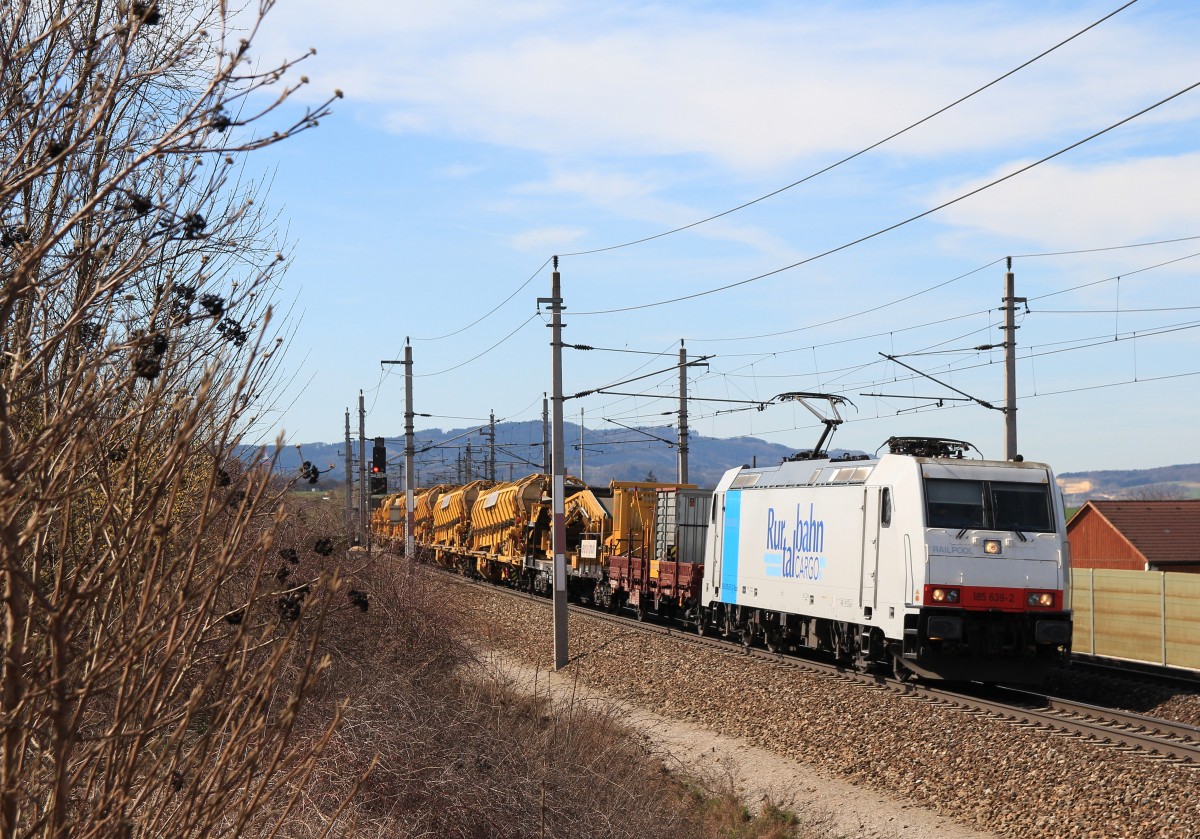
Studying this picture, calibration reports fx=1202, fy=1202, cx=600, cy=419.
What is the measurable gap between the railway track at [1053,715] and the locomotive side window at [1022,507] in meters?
2.33

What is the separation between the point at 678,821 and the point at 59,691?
957cm

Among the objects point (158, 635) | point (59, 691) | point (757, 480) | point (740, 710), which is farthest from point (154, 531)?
point (757, 480)

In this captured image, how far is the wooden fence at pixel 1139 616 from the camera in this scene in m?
19.3

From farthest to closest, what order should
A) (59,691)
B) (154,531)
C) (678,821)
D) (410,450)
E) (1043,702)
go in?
(410,450) → (1043,702) → (678,821) → (154,531) → (59,691)

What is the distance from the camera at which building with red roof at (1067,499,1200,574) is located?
34406mm

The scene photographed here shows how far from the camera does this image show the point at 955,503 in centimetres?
1658

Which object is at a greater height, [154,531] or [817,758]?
[154,531]

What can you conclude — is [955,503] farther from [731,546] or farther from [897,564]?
[731,546]

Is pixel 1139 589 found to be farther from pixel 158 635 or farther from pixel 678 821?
pixel 158 635

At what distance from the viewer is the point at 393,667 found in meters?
A: 14.2

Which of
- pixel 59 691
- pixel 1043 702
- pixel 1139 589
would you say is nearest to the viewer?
pixel 59 691

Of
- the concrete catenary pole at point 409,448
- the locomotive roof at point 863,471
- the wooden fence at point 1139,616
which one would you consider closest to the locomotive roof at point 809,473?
the locomotive roof at point 863,471

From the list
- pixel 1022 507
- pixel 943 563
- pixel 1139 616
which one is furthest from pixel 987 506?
pixel 1139 616

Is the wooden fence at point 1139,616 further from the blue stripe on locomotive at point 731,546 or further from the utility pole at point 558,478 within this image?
the utility pole at point 558,478
